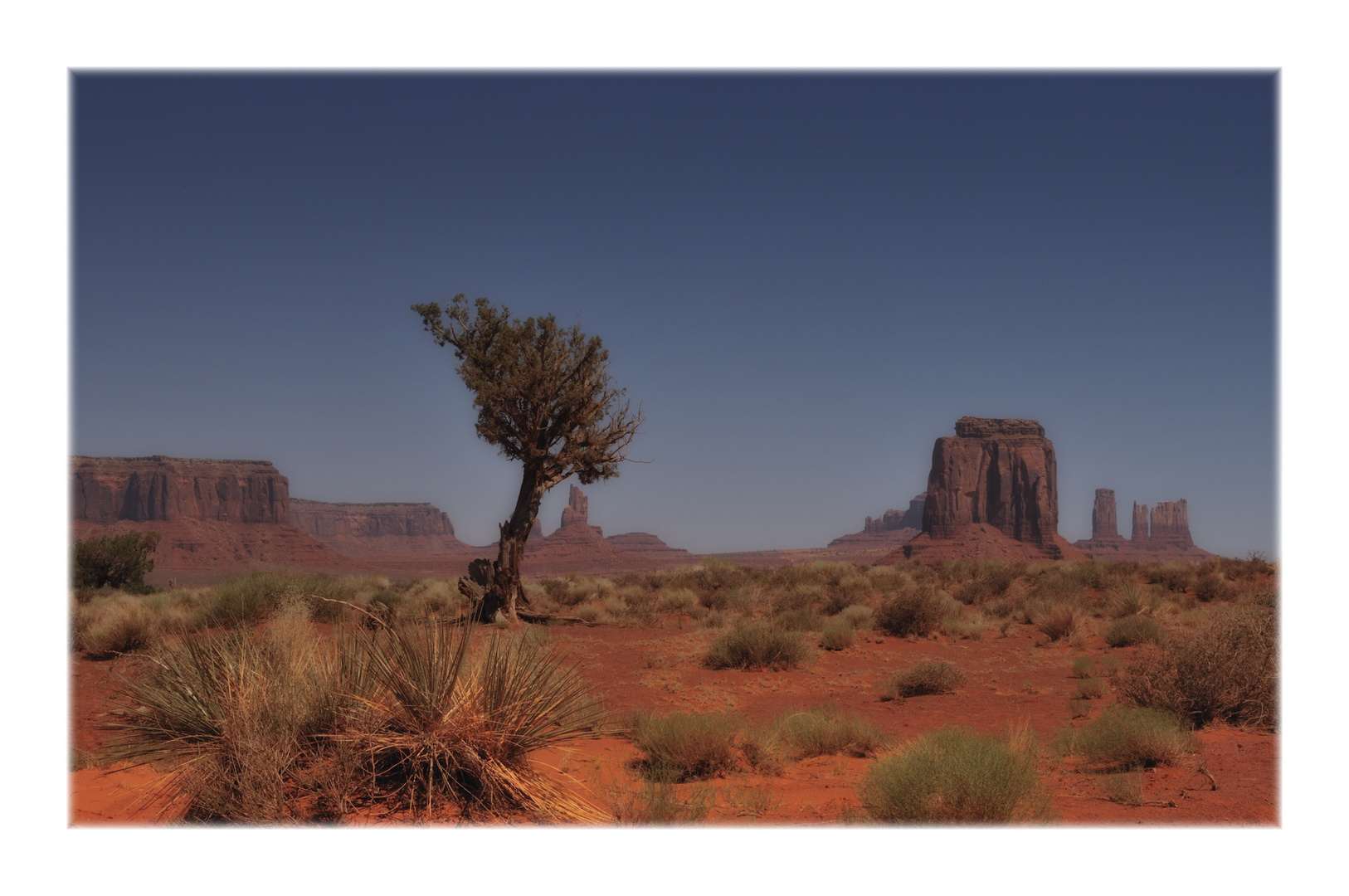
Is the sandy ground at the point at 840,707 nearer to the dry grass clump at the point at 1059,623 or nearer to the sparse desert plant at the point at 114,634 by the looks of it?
the sparse desert plant at the point at 114,634

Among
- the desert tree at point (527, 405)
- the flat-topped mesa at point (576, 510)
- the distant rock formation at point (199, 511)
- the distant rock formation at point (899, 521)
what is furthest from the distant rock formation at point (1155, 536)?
the desert tree at point (527, 405)

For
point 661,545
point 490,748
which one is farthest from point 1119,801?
point 661,545

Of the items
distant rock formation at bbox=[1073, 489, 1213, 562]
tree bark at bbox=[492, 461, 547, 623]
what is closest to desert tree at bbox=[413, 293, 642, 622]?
tree bark at bbox=[492, 461, 547, 623]

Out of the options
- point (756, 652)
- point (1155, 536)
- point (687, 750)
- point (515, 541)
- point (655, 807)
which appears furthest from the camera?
point (1155, 536)

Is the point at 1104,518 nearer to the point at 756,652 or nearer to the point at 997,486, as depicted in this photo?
the point at 997,486

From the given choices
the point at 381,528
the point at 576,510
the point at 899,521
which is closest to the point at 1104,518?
the point at 899,521

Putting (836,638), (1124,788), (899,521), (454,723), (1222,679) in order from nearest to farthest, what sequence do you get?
(454,723) → (1124,788) → (1222,679) → (836,638) → (899,521)

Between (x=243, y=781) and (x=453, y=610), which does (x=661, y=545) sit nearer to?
(x=453, y=610)
